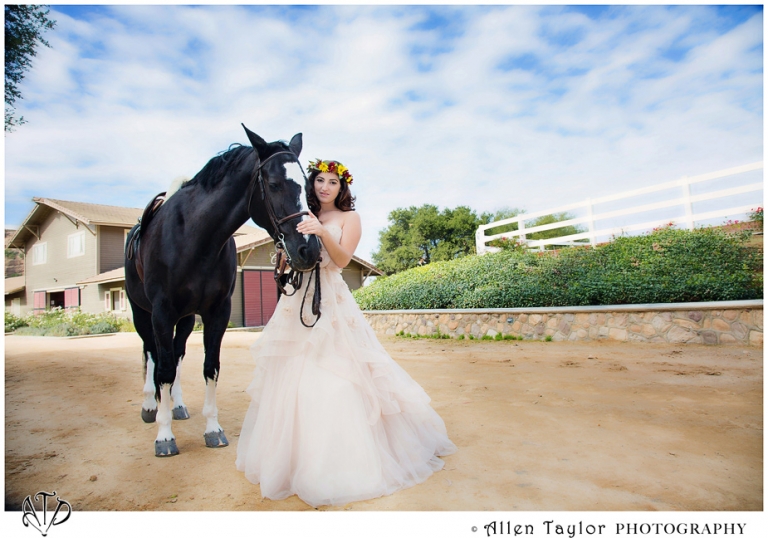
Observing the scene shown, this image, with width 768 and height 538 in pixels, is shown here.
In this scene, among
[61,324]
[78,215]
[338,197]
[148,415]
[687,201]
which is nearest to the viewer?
[338,197]

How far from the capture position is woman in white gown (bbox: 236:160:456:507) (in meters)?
1.95

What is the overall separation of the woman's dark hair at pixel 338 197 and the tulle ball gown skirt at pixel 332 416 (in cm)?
38

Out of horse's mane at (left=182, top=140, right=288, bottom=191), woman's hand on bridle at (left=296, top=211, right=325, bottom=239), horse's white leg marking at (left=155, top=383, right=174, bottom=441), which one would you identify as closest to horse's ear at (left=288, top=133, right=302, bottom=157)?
horse's mane at (left=182, top=140, right=288, bottom=191)

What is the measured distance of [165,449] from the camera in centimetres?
263

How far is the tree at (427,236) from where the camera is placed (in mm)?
24422

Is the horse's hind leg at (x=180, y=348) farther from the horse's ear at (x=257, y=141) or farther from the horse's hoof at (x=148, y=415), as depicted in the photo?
the horse's ear at (x=257, y=141)

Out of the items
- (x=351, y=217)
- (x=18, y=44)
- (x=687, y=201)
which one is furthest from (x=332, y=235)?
(x=687, y=201)

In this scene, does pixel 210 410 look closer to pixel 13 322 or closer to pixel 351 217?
pixel 351 217

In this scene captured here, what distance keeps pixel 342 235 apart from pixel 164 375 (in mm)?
1633

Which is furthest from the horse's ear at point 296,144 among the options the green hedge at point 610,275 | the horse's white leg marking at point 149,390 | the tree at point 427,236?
the tree at point 427,236

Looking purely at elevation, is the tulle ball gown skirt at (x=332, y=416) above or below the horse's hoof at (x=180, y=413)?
above

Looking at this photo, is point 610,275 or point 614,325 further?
point 610,275

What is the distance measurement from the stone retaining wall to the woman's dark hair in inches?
226

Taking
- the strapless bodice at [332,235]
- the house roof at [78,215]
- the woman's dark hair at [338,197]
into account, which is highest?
the house roof at [78,215]
